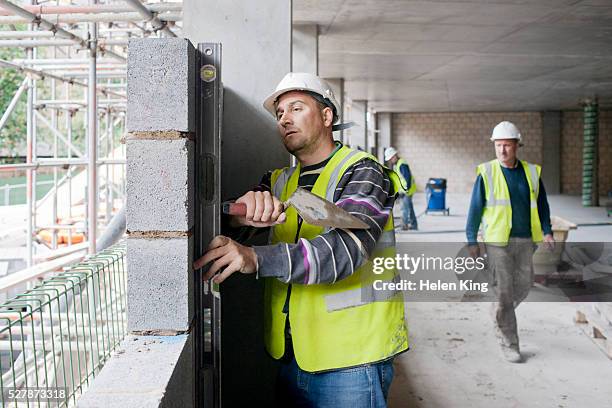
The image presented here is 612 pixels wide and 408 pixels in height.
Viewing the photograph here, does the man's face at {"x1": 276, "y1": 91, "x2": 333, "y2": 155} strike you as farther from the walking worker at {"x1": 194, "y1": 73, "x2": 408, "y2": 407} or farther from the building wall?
the building wall

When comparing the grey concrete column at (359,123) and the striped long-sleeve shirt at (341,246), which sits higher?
the grey concrete column at (359,123)

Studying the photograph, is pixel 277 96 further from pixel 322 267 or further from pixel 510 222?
pixel 510 222

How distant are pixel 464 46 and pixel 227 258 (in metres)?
9.11

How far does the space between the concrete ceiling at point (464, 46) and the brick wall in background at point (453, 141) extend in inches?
303

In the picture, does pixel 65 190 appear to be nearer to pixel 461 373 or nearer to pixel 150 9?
pixel 150 9

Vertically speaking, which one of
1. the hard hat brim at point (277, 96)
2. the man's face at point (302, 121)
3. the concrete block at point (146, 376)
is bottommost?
the concrete block at point (146, 376)

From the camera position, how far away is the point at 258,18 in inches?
130

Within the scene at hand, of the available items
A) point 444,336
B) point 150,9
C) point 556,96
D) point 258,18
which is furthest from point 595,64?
point 258,18

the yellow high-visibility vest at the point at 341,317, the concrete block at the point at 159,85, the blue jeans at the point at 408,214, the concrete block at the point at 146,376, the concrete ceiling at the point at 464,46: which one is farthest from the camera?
the blue jeans at the point at 408,214

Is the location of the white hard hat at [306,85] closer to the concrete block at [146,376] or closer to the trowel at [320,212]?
the trowel at [320,212]

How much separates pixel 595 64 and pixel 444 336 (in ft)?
28.2

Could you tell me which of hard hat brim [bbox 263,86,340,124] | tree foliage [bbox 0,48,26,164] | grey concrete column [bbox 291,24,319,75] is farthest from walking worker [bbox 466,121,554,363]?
tree foliage [bbox 0,48,26,164]

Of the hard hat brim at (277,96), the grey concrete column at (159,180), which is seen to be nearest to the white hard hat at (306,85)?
the hard hat brim at (277,96)

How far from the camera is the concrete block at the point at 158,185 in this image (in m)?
1.95
